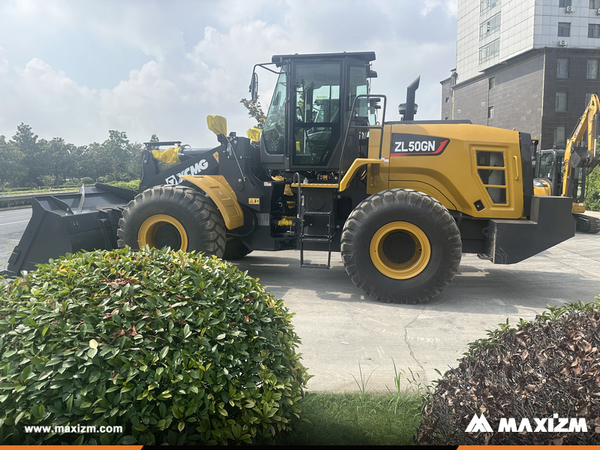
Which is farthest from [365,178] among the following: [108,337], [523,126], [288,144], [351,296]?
[523,126]

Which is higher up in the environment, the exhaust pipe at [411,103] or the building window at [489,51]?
the building window at [489,51]

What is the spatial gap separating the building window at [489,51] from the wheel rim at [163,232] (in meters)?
38.8

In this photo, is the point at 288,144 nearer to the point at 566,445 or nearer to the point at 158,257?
the point at 158,257

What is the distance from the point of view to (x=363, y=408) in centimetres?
288

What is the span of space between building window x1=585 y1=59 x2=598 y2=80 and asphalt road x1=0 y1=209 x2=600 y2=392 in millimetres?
32588

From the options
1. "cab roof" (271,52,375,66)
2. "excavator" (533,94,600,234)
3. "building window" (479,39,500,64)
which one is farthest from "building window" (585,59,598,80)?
"cab roof" (271,52,375,66)

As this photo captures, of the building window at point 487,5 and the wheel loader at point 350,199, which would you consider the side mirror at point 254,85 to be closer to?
the wheel loader at point 350,199

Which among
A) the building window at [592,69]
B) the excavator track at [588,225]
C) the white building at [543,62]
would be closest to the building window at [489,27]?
the white building at [543,62]

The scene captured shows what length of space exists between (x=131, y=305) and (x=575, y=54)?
40808mm

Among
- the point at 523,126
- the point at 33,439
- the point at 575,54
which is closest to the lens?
the point at 33,439

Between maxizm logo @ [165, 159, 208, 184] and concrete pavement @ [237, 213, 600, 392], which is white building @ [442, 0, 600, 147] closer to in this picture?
concrete pavement @ [237, 213, 600, 392]

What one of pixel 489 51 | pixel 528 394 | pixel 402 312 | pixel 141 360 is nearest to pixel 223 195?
pixel 402 312

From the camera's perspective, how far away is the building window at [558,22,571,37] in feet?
111

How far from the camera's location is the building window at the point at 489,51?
124ft
